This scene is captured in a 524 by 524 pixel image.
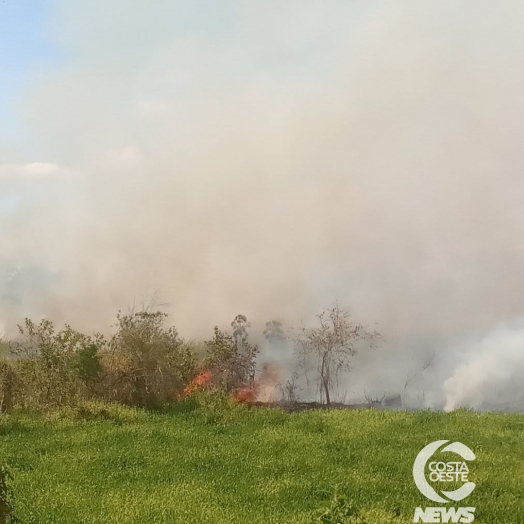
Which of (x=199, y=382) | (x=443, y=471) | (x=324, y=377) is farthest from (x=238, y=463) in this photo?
(x=324, y=377)

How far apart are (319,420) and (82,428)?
655 centimetres

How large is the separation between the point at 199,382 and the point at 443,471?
10.8 meters

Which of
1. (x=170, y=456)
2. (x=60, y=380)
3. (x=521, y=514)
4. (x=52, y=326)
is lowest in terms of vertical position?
(x=521, y=514)

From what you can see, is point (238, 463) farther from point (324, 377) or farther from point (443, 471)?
point (324, 377)

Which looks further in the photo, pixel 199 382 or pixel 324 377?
pixel 324 377

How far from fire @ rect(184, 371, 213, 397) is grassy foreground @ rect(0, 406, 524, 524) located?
9.00 feet

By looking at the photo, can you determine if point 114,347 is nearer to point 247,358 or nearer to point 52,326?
point 52,326

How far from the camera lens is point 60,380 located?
770 inches

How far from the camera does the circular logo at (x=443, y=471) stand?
1075 cm

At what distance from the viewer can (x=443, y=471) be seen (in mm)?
12336

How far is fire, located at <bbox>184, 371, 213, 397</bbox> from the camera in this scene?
67.4 feet

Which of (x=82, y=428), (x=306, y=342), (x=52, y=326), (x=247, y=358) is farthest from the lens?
(x=306, y=342)

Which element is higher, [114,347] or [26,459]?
[114,347]

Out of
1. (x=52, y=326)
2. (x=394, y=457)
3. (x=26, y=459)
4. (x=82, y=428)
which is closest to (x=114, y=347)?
(x=52, y=326)
